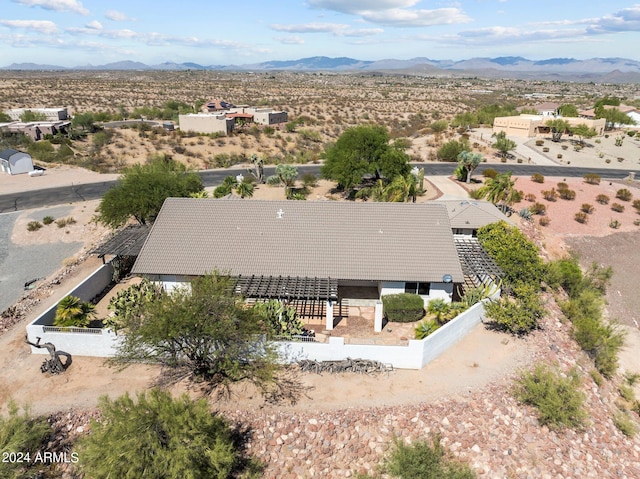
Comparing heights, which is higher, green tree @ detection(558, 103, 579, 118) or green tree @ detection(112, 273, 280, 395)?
green tree @ detection(558, 103, 579, 118)

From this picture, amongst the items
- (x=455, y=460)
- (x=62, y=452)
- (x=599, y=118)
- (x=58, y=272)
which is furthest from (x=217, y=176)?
(x=599, y=118)

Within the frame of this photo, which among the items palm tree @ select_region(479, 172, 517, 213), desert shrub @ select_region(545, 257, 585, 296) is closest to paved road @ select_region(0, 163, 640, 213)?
palm tree @ select_region(479, 172, 517, 213)

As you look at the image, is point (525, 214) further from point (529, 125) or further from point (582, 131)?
point (582, 131)

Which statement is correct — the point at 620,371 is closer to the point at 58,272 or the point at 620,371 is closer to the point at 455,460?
the point at 455,460

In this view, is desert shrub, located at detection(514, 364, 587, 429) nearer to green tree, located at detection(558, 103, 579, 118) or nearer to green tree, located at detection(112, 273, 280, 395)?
green tree, located at detection(112, 273, 280, 395)

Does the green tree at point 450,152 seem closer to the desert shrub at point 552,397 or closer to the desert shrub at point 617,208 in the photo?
the desert shrub at point 617,208
